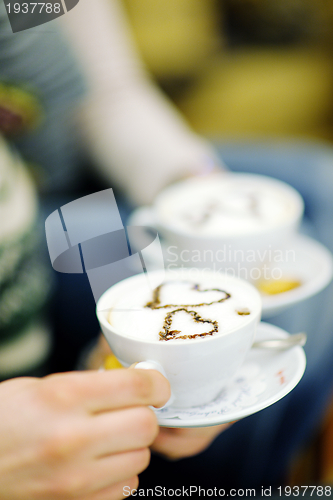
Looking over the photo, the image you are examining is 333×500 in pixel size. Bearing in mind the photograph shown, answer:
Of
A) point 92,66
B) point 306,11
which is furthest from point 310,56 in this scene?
point 92,66

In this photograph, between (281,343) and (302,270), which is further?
(302,270)

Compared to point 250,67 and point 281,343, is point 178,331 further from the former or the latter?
point 250,67

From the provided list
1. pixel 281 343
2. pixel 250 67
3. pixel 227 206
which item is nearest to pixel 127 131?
pixel 227 206

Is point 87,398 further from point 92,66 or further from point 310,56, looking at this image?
point 310,56

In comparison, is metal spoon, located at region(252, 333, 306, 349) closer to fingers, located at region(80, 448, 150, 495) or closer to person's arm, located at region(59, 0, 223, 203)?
fingers, located at region(80, 448, 150, 495)

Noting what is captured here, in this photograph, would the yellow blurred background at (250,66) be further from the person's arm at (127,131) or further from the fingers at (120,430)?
the fingers at (120,430)

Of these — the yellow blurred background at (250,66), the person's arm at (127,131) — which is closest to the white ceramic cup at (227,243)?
the person's arm at (127,131)
